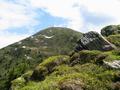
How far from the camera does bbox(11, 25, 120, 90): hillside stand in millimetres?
32188

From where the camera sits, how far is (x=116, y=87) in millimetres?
31391

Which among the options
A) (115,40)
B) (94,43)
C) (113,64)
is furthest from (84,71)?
(115,40)

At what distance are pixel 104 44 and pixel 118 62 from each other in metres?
8.20

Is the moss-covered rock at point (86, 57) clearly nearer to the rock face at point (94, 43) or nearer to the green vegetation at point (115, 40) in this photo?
the rock face at point (94, 43)

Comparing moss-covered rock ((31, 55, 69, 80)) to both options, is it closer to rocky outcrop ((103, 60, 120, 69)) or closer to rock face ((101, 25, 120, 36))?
rocky outcrop ((103, 60, 120, 69))

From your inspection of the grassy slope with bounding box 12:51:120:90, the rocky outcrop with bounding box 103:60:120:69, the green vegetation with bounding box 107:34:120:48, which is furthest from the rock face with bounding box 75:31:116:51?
the rocky outcrop with bounding box 103:60:120:69

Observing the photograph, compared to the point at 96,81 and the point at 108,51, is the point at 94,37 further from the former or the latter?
the point at 96,81

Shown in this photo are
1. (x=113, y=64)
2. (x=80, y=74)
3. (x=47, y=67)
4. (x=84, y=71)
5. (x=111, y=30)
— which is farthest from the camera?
(x=111, y=30)

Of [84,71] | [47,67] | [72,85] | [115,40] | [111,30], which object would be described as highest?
[111,30]

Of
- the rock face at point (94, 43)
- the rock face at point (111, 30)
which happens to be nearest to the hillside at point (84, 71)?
the rock face at point (94, 43)

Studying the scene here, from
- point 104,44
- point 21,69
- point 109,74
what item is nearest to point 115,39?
point 104,44

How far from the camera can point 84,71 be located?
116 feet

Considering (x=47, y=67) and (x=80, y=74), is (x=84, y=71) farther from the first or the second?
(x=47, y=67)

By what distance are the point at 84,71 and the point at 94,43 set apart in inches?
320
